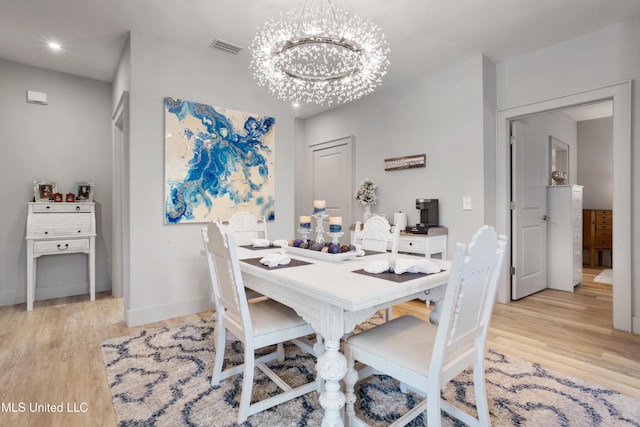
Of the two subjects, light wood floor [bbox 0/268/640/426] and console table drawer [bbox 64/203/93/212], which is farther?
console table drawer [bbox 64/203/93/212]

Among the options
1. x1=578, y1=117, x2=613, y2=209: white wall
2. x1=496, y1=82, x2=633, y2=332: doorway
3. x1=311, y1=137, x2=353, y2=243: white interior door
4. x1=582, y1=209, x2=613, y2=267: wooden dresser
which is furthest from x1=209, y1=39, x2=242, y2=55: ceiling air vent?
x1=578, y1=117, x2=613, y2=209: white wall

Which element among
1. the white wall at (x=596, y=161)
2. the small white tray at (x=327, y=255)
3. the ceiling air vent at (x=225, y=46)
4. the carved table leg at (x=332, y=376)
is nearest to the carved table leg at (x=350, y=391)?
the carved table leg at (x=332, y=376)

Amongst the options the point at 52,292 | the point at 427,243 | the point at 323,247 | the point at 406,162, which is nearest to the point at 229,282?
the point at 323,247

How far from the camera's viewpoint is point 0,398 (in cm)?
177

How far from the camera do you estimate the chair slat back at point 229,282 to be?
1.50 m

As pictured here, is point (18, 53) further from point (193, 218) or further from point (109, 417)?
point (109, 417)

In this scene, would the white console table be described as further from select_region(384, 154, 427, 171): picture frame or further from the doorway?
the doorway

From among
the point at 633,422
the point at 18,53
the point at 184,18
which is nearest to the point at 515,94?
the point at 633,422

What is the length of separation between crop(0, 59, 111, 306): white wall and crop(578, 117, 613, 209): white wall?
784 centimetres

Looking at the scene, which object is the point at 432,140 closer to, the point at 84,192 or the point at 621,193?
the point at 621,193

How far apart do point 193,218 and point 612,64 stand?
13.1 ft

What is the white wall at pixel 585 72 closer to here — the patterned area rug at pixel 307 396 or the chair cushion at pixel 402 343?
the patterned area rug at pixel 307 396

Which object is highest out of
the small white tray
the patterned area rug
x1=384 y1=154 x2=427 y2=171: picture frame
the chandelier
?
the chandelier

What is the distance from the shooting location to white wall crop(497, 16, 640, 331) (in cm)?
270
